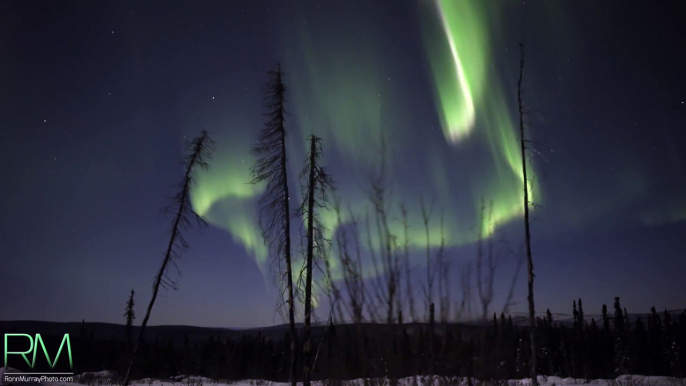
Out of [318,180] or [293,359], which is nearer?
[293,359]

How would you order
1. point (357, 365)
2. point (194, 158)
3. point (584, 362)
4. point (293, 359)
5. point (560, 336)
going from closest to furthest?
point (357, 365), point (293, 359), point (194, 158), point (584, 362), point (560, 336)

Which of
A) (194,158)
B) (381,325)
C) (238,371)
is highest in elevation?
(194,158)

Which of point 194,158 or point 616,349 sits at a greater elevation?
point 194,158

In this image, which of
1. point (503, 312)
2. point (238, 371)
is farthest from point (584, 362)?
point (503, 312)

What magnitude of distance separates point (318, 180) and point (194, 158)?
385 inches

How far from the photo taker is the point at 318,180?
16.0 metres

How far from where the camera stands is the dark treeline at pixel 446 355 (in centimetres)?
721

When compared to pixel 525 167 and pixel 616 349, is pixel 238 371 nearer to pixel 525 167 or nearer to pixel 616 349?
pixel 616 349

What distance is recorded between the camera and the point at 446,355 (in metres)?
7.69

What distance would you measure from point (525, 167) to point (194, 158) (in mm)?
15736

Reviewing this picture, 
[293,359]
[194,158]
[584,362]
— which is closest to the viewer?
[293,359]

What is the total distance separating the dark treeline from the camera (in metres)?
7.21

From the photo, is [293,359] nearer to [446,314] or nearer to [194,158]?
[446,314]

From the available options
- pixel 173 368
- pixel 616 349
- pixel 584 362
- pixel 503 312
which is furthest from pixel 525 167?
pixel 173 368
